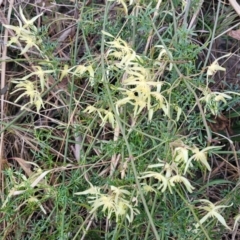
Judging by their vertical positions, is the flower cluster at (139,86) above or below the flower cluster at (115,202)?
above

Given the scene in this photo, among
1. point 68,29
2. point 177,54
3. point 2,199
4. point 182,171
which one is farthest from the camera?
point 68,29

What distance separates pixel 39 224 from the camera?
1.15 m

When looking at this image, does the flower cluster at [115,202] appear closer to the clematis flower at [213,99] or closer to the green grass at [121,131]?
the green grass at [121,131]

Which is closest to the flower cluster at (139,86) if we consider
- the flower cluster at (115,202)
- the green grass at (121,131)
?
the green grass at (121,131)

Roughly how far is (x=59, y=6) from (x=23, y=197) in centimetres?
53

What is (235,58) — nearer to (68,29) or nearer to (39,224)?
(68,29)

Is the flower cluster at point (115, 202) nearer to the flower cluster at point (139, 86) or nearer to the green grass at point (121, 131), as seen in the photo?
the green grass at point (121, 131)

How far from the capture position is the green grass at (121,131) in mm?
976

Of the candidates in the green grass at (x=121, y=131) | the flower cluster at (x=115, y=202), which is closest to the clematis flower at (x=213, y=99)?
the green grass at (x=121, y=131)

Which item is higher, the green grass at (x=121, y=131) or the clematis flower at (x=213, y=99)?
the clematis flower at (x=213, y=99)

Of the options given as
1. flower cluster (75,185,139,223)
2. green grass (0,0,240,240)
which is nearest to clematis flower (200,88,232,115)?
green grass (0,0,240,240)

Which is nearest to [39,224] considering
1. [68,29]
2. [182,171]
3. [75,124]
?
[75,124]

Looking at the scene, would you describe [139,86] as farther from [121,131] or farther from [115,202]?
[115,202]

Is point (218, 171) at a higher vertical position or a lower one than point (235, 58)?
lower
